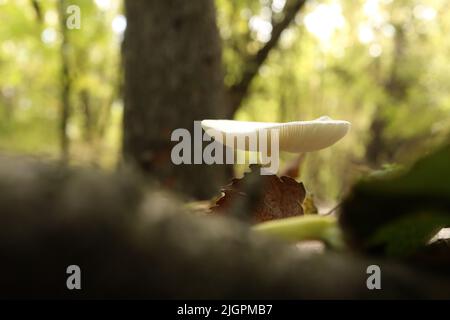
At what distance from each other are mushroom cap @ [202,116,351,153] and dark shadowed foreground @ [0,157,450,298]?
31cm

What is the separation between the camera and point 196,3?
2545mm

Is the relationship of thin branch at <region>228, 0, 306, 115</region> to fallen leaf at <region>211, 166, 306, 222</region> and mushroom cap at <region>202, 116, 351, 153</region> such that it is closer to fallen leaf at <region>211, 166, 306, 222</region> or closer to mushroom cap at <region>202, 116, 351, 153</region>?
mushroom cap at <region>202, 116, 351, 153</region>

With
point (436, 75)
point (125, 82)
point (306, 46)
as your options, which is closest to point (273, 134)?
point (125, 82)

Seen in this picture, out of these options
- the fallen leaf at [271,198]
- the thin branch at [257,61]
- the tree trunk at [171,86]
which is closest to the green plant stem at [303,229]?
the fallen leaf at [271,198]

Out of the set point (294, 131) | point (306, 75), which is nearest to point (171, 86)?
point (294, 131)

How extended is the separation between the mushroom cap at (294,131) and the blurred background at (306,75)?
4393 millimetres

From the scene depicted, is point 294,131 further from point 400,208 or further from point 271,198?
point 400,208

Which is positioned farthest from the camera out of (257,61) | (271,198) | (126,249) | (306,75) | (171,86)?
(306,75)

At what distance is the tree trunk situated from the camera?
8.25 feet

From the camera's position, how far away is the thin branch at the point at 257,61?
4457mm

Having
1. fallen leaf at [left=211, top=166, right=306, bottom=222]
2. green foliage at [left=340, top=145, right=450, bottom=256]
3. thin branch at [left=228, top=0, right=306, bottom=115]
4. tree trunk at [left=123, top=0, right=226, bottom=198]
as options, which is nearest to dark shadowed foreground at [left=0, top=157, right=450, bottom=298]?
green foliage at [left=340, top=145, right=450, bottom=256]

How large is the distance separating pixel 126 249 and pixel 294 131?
389 millimetres

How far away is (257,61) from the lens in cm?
463
